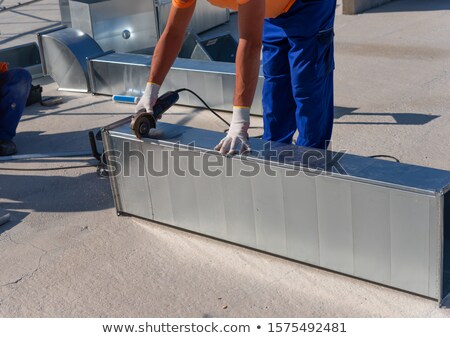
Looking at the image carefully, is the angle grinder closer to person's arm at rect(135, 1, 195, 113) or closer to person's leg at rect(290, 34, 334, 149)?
person's arm at rect(135, 1, 195, 113)

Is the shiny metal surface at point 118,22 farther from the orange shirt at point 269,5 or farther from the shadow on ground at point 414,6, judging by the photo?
the orange shirt at point 269,5

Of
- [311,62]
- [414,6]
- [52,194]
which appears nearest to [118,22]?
[52,194]

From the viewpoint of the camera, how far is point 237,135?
369cm

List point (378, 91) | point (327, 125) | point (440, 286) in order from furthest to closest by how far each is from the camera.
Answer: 1. point (378, 91)
2. point (327, 125)
3. point (440, 286)

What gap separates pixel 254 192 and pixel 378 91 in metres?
2.74

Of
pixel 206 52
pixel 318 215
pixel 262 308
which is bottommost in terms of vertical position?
pixel 262 308

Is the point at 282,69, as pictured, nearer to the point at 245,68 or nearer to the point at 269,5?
the point at 269,5

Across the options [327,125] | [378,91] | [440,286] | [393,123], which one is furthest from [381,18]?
[440,286]

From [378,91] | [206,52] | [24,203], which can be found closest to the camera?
[24,203]

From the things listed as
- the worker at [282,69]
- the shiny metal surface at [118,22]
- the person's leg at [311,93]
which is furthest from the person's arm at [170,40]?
the shiny metal surface at [118,22]

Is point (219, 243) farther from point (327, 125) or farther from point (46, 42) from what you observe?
point (46, 42)

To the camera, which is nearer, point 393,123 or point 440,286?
point 440,286

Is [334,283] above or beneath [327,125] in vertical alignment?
beneath

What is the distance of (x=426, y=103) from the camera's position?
19.1 ft
